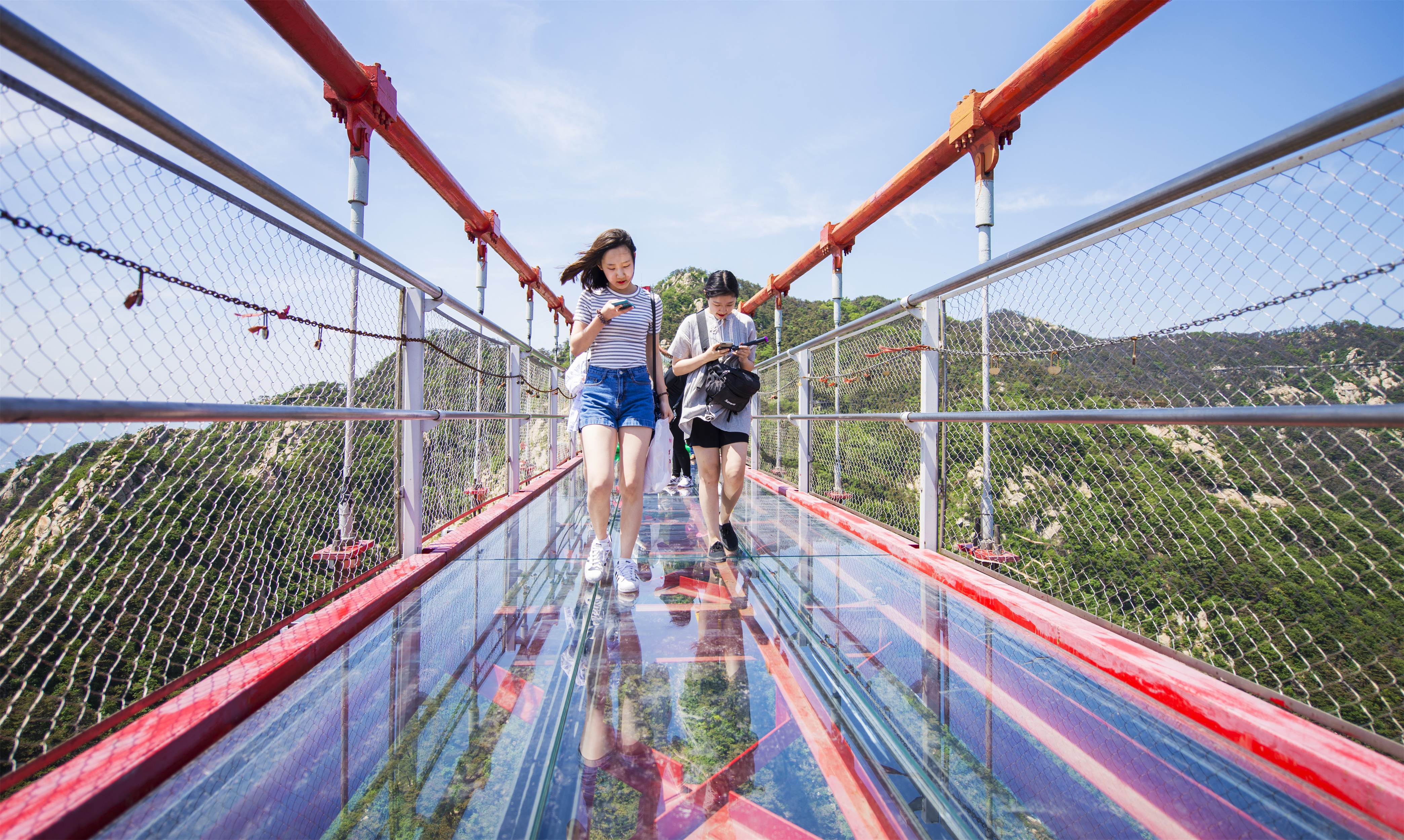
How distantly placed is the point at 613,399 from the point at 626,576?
27.5 inches

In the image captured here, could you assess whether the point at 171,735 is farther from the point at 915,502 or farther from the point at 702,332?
the point at 915,502

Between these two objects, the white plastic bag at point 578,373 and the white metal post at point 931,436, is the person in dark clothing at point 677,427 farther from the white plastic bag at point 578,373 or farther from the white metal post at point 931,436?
the white metal post at point 931,436

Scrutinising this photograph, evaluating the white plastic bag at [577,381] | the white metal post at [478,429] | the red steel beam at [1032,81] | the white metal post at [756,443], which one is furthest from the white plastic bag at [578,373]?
the white metal post at [756,443]

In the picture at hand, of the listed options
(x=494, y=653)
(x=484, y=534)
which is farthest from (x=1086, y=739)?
(x=484, y=534)

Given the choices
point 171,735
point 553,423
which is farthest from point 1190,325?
point 553,423

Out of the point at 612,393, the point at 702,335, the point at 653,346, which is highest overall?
the point at 702,335

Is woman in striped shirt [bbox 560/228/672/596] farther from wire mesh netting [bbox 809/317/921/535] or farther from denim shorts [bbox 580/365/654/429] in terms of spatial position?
wire mesh netting [bbox 809/317/921/535]

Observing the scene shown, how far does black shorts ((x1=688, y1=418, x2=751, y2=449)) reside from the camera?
2.98 m

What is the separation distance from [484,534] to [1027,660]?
2.59 metres

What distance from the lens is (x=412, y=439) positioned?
8.64ft

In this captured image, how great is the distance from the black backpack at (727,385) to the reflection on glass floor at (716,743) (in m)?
1.12

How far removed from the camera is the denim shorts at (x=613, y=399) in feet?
8.05

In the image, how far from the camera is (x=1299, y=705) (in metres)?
1.30

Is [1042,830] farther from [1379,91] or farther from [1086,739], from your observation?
[1379,91]
